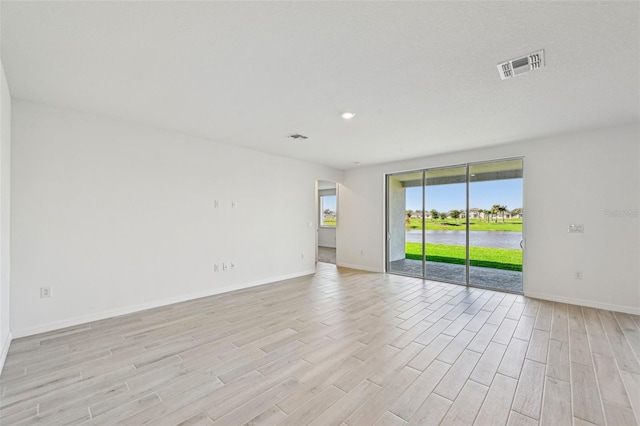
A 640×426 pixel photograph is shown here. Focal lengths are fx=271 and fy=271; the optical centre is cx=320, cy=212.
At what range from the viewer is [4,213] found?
8.64 ft

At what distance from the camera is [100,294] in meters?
3.61

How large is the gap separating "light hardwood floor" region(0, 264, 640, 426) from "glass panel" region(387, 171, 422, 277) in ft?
7.92

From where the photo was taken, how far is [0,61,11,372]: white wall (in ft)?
8.16

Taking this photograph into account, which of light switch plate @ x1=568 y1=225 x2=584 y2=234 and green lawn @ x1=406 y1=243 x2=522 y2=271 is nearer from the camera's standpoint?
light switch plate @ x1=568 y1=225 x2=584 y2=234

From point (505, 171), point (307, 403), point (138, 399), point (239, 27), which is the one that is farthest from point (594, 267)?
point (138, 399)

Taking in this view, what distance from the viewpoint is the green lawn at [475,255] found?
5438 millimetres

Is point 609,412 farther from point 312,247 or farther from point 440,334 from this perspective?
point 312,247

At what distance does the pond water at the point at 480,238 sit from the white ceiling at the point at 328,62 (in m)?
2.10

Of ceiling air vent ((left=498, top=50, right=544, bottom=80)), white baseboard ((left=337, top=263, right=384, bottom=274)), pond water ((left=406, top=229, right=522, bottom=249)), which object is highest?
ceiling air vent ((left=498, top=50, right=544, bottom=80))

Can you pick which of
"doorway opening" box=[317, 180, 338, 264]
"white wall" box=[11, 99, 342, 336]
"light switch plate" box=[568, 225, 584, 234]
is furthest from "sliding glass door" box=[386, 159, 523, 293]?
"doorway opening" box=[317, 180, 338, 264]

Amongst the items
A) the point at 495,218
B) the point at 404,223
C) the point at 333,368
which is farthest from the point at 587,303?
the point at 333,368

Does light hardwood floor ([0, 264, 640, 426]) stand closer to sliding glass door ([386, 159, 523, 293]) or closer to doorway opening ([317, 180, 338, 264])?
sliding glass door ([386, 159, 523, 293])

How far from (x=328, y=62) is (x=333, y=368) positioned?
271 centimetres

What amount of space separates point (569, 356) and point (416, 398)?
184 cm
